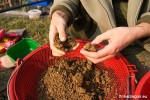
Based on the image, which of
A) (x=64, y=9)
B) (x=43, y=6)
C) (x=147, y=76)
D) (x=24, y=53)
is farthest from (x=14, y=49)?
(x=43, y=6)

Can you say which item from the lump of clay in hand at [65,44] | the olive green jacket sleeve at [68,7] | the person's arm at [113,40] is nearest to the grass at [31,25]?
the olive green jacket sleeve at [68,7]

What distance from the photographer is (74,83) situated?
4.19 feet

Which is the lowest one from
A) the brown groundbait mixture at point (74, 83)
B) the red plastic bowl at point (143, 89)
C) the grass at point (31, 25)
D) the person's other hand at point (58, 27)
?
the grass at point (31, 25)

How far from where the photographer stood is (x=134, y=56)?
5.04ft

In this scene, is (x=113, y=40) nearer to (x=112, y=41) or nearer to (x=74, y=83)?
(x=112, y=41)

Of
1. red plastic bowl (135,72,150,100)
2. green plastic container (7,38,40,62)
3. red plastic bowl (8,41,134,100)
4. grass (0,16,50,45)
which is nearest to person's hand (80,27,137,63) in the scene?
red plastic bowl (8,41,134,100)

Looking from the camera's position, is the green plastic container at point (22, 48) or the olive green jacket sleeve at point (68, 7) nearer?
the olive green jacket sleeve at point (68, 7)

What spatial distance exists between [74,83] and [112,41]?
11.2 inches

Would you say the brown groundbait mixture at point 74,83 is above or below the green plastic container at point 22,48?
above

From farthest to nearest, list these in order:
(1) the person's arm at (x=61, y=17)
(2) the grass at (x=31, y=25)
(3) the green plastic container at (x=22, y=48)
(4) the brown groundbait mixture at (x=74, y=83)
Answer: (2) the grass at (x=31, y=25) < (3) the green plastic container at (x=22, y=48) < (1) the person's arm at (x=61, y=17) < (4) the brown groundbait mixture at (x=74, y=83)

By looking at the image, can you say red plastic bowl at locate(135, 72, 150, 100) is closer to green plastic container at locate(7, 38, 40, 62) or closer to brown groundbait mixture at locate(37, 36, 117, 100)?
brown groundbait mixture at locate(37, 36, 117, 100)

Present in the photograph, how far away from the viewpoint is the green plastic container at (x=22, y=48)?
229 cm

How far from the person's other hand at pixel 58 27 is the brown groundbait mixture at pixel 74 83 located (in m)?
0.10

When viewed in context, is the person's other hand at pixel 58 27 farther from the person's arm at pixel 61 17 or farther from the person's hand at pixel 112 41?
the person's hand at pixel 112 41
